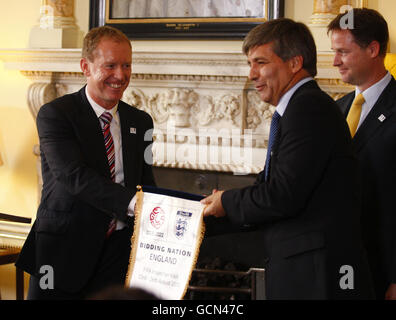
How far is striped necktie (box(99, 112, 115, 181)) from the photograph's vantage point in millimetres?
2461

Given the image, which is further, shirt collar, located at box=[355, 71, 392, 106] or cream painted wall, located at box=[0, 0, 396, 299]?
cream painted wall, located at box=[0, 0, 396, 299]

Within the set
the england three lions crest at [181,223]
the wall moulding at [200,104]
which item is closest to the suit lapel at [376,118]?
the england three lions crest at [181,223]

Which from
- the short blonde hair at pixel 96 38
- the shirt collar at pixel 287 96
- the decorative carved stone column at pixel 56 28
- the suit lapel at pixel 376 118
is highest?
the decorative carved stone column at pixel 56 28

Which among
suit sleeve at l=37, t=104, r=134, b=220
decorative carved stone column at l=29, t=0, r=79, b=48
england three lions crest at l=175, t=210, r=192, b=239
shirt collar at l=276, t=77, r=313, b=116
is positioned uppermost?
decorative carved stone column at l=29, t=0, r=79, b=48

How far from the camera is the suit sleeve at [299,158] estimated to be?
1872mm

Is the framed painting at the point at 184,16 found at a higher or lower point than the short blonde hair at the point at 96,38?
higher

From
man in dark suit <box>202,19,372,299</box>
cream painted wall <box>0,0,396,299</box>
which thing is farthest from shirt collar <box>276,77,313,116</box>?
cream painted wall <box>0,0,396,299</box>

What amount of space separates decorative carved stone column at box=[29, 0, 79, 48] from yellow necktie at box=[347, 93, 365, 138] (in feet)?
9.59

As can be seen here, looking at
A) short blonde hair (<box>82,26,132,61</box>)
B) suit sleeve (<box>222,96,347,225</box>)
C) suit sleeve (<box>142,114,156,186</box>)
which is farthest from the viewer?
suit sleeve (<box>142,114,156,186</box>)

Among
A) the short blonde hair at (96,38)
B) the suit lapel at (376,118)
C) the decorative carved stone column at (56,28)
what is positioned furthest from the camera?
the decorative carved stone column at (56,28)

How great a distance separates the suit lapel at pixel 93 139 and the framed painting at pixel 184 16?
2.23m

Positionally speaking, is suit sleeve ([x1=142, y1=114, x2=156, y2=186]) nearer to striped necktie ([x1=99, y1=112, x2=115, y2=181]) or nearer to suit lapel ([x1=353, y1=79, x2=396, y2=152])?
striped necktie ([x1=99, y1=112, x2=115, y2=181])

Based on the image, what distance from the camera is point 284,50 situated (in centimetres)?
206

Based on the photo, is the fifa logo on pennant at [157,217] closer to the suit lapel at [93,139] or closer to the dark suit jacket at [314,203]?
the suit lapel at [93,139]
